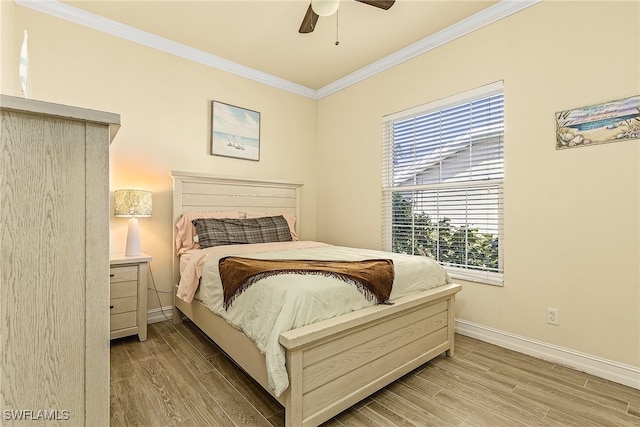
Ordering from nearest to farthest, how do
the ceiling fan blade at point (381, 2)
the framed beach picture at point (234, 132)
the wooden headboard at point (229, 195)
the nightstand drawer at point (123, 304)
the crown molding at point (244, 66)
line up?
the ceiling fan blade at point (381, 2), the nightstand drawer at point (123, 304), the crown molding at point (244, 66), the wooden headboard at point (229, 195), the framed beach picture at point (234, 132)

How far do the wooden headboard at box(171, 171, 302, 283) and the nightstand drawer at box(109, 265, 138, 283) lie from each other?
51 cm

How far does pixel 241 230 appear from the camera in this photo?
10.4ft

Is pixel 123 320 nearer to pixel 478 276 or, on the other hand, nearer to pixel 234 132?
pixel 234 132

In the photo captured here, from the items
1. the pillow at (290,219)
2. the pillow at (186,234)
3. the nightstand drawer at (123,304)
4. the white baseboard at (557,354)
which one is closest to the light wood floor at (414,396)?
the white baseboard at (557,354)

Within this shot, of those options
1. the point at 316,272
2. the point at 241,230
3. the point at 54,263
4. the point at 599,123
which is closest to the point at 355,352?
the point at 316,272

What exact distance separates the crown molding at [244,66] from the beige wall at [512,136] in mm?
65

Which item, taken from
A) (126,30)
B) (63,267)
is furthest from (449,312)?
(126,30)

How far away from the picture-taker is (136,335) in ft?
8.74

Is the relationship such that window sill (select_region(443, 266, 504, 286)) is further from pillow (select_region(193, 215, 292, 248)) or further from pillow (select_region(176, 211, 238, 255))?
pillow (select_region(176, 211, 238, 255))

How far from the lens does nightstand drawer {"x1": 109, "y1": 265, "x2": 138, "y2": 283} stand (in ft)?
8.08

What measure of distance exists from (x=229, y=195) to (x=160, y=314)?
1357mm

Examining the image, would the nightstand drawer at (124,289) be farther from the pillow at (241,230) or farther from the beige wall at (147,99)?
the pillow at (241,230)

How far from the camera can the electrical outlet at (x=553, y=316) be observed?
2279 mm

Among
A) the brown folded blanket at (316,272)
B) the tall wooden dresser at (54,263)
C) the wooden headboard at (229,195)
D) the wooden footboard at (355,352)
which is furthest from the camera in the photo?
the wooden headboard at (229,195)
